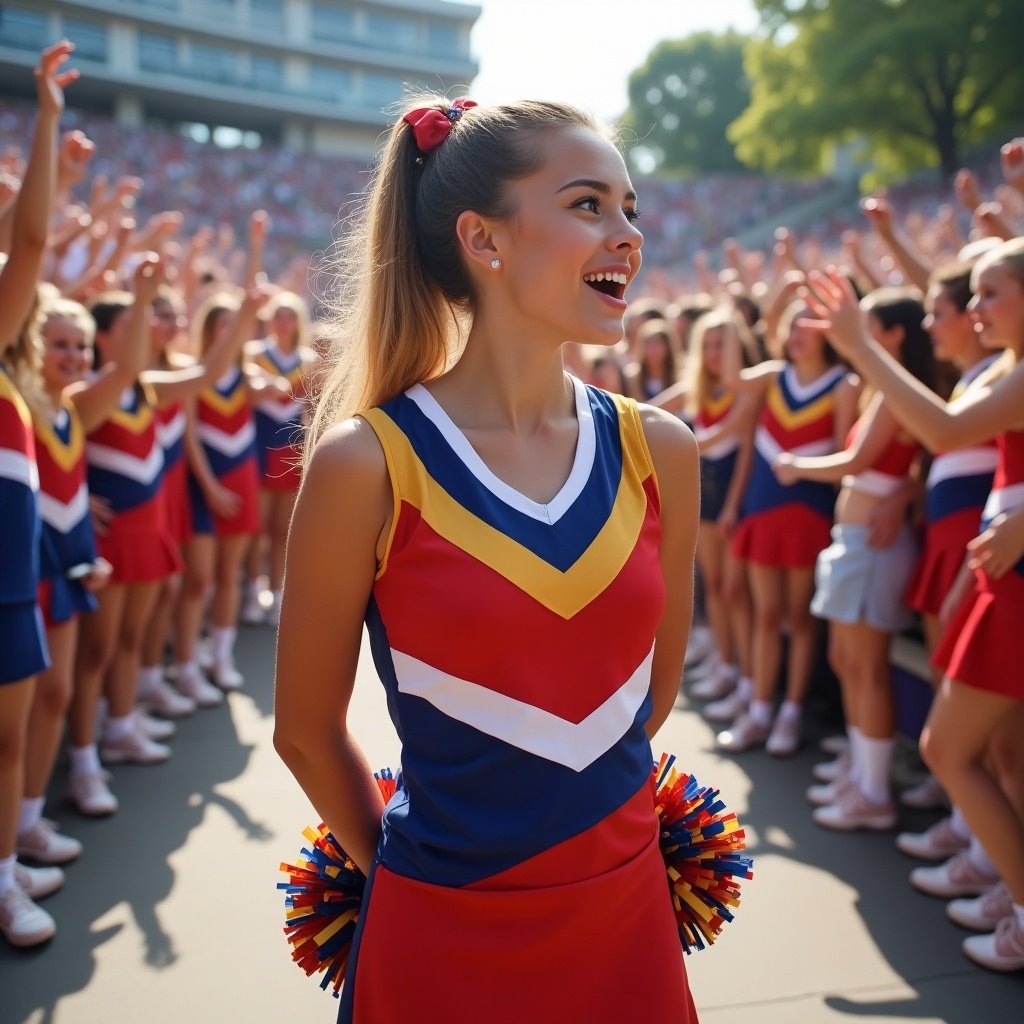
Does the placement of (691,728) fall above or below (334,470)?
below

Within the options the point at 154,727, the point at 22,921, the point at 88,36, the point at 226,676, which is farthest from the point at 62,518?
the point at 88,36

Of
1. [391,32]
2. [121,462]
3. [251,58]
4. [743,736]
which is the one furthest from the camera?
[391,32]

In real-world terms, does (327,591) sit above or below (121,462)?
above

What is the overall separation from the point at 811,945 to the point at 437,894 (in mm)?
2118

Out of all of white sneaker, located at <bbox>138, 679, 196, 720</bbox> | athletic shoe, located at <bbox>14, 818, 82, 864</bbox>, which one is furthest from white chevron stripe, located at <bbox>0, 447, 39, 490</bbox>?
white sneaker, located at <bbox>138, 679, 196, 720</bbox>

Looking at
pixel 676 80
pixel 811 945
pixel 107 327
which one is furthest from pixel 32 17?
pixel 811 945

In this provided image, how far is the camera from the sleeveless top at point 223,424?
5570 millimetres

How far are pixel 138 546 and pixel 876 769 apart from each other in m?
3.12

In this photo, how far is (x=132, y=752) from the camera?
14.3 feet

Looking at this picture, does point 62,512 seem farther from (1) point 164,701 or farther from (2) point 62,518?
(1) point 164,701

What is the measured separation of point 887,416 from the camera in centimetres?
359

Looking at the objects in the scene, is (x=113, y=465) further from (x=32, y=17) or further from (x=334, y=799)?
(x=32, y=17)

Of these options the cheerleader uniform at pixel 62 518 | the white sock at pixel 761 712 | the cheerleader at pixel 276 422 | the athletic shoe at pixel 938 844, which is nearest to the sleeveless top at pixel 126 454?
the cheerleader uniform at pixel 62 518

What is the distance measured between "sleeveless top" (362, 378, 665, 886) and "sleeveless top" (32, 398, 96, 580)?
95.6 inches
